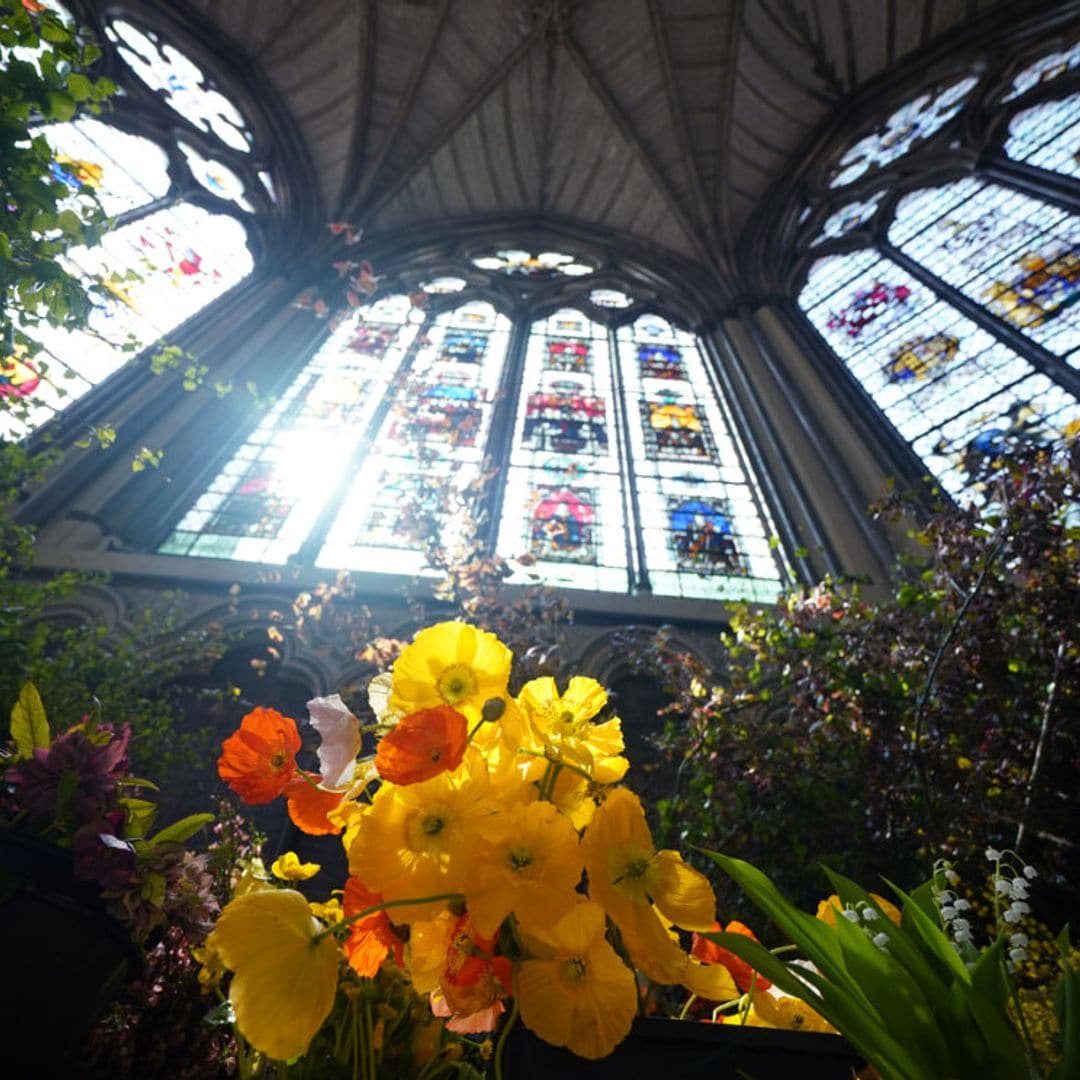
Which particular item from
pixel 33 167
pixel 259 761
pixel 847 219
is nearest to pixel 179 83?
pixel 847 219

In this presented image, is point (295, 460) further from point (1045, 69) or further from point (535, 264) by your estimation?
point (1045, 69)

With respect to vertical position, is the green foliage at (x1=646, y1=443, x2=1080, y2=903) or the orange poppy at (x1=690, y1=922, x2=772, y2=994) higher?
the green foliage at (x1=646, y1=443, x2=1080, y2=903)

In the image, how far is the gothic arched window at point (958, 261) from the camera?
5.46 m

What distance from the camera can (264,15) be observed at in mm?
9055

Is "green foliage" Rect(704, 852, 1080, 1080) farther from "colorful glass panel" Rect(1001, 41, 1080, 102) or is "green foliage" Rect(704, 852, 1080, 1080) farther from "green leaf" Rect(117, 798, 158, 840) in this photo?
"colorful glass panel" Rect(1001, 41, 1080, 102)

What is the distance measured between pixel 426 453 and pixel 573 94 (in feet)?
25.3

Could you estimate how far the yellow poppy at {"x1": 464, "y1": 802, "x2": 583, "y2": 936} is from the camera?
50cm

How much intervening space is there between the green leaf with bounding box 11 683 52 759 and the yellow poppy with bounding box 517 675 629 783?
2.26 feet

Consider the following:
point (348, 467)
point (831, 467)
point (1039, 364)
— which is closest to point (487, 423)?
point (348, 467)

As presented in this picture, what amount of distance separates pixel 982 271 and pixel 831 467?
115 inches

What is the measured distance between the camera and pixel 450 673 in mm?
628

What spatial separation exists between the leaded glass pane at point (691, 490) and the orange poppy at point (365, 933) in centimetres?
387

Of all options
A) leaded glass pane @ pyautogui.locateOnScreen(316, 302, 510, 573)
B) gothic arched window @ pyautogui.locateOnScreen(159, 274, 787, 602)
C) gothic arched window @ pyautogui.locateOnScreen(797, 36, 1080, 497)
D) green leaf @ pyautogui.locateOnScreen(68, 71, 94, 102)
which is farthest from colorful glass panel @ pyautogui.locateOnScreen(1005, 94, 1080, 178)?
green leaf @ pyautogui.locateOnScreen(68, 71, 94, 102)

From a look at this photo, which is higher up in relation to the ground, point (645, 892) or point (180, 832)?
point (180, 832)
